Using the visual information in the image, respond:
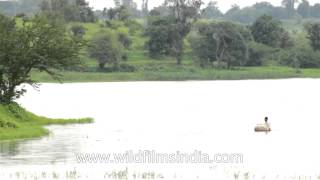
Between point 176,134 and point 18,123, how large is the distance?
28.6 ft

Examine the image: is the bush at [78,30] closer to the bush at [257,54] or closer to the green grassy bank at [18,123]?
the bush at [257,54]

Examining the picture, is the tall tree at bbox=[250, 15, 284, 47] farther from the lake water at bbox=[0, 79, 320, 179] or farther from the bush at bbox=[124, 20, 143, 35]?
the lake water at bbox=[0, 79, 320, 179]

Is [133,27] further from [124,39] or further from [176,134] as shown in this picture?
[176,134]

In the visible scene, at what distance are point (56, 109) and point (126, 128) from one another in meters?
19.9

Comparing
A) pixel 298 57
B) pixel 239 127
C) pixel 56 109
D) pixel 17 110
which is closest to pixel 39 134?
pixel 17 110

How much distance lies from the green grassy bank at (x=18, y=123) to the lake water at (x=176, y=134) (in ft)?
2.97

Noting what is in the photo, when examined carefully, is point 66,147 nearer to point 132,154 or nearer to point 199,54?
point 132,154

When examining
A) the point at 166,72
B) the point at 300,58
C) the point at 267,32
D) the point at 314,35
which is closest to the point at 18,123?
the point at 166,72

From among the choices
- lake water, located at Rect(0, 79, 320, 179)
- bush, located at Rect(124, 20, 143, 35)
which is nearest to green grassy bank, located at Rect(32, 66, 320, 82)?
bush, located at Rect(124, 20, 143, 35)

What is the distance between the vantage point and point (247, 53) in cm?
13225

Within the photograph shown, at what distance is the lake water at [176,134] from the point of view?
33250 mm

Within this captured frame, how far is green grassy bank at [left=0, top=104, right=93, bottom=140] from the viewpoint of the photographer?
44438mm

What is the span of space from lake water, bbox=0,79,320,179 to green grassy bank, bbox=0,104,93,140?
90 cm

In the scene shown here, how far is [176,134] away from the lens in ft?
163
